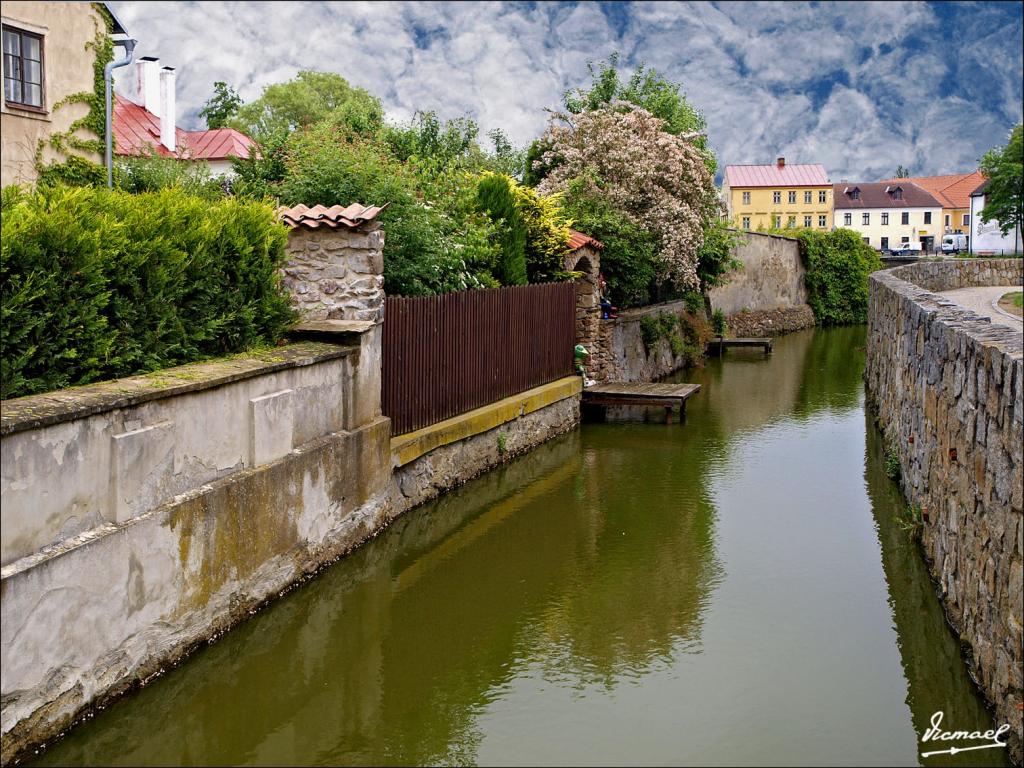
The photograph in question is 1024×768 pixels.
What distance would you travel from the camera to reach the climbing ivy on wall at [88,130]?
21.3 metres

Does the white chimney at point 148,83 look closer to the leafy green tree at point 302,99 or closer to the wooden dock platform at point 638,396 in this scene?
the wooden dock platform at point 638,396

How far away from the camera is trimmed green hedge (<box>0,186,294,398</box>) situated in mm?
7219

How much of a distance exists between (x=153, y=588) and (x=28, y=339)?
5.98 ft

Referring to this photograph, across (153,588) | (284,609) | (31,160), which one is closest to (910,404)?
(284,609)

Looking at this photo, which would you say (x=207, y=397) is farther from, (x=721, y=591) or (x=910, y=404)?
(x=910, y=404)

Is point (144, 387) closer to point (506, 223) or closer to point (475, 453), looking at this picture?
point (475, 453)

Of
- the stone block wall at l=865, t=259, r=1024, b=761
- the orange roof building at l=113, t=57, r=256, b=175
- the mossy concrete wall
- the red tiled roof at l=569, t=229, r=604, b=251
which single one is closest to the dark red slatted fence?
the red tiled roof at l=569, t=229, r=604, b=251

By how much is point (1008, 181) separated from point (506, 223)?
51.6 metres

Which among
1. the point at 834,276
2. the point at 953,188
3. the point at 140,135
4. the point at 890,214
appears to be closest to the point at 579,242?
the point at 140,135

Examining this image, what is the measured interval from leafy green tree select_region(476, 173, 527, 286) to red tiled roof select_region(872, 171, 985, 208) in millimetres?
93015

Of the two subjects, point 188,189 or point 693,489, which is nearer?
point 693,489

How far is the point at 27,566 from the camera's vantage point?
243 inches

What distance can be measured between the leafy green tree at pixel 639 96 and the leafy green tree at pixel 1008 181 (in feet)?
109

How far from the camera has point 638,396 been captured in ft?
60.6
